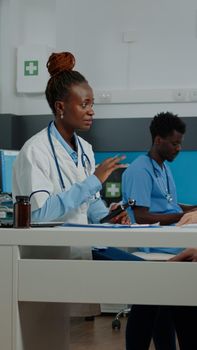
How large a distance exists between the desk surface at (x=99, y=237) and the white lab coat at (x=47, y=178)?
0.27 meters

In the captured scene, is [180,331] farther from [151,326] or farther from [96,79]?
[96,79]

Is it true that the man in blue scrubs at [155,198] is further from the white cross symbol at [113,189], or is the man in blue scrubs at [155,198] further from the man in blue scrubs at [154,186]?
the white cross symbol at [113,189]

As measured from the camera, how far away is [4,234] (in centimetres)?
184

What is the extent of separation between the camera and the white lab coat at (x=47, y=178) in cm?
220

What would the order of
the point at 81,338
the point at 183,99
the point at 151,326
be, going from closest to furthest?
1. the point at 151,326
2. the point at 81,338
3. the point at 183,99

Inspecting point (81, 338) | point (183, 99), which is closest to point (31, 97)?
point (183, 99)

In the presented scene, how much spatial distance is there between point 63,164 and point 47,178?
4.4 inches

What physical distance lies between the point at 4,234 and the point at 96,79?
152 inches

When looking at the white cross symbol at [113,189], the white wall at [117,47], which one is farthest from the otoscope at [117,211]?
the white wall at [117,47]

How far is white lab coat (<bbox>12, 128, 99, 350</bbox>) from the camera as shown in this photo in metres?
2.20

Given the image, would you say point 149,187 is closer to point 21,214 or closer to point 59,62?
point 59,62

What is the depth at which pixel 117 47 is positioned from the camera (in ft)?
18.3

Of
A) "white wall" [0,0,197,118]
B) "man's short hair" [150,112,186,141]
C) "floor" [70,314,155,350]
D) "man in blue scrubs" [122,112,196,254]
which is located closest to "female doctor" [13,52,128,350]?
"man in blue scrubs" [122,112,196,254]

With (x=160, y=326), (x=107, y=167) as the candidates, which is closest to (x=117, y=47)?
(x=160, y=326)
